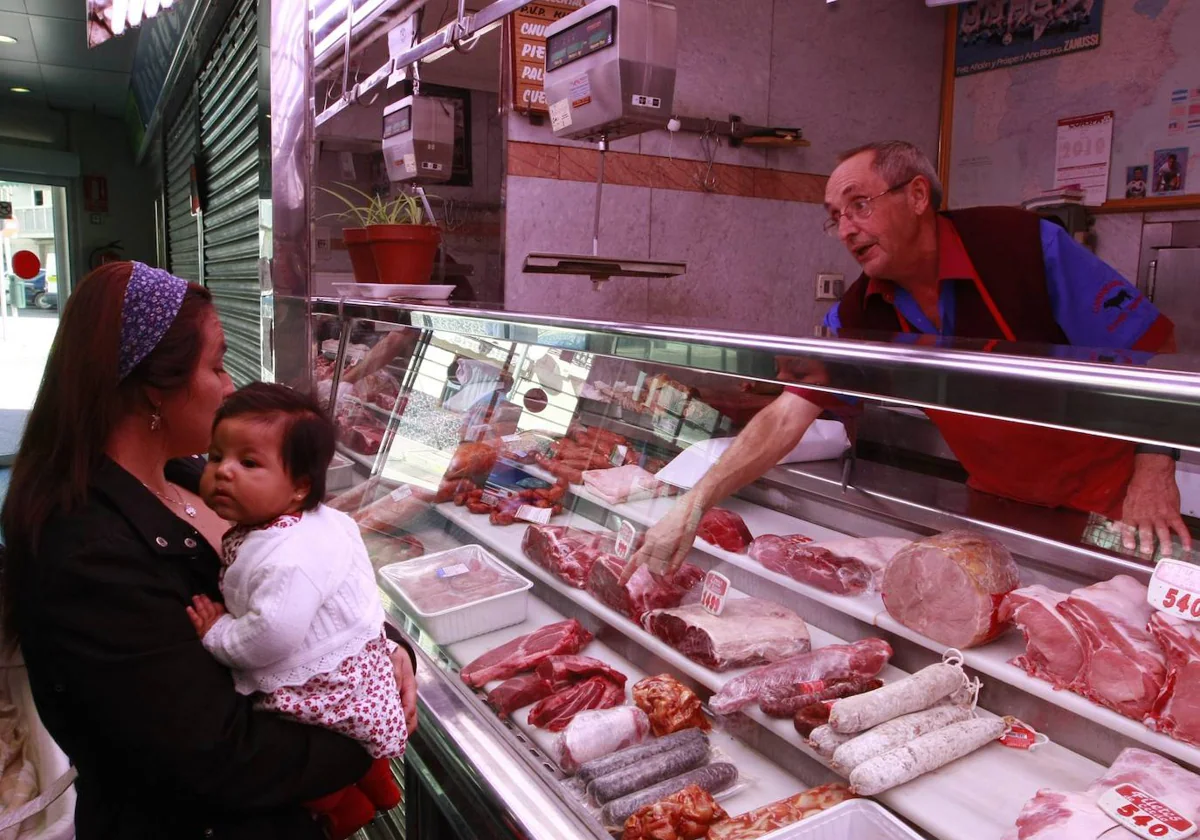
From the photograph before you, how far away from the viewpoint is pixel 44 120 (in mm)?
11531

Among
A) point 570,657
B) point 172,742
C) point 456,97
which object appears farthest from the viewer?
point 456,97

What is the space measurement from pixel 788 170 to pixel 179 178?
4.84 m

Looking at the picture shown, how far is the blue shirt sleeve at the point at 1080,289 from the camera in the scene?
238 cm

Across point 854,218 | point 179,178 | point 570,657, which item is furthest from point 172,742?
point 179,178

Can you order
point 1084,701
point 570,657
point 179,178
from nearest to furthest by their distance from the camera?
point 1084,701
point 570,657
point 179,178

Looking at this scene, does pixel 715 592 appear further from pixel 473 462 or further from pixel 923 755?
pixel 473 462

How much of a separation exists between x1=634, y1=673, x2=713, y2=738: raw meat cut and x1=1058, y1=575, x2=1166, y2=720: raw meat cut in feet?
2.27

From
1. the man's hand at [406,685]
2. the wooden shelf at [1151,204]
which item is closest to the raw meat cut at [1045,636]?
the man's hand at [406,685]

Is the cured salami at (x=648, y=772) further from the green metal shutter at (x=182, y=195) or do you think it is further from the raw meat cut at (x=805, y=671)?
the green metal shutter at (x=182, y=195)

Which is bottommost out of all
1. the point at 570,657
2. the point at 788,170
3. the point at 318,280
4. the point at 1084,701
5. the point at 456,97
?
the point at 570,657

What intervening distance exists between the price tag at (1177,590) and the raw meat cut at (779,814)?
590 millimetres

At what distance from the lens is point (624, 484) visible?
228 centimetres

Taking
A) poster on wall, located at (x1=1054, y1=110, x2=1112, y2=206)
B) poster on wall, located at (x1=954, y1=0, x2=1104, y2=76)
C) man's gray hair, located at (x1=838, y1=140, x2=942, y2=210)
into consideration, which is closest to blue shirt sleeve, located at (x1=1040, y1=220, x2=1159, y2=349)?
man's gray hair, located at (x1=838, y1=140, x2=942, y2=210)

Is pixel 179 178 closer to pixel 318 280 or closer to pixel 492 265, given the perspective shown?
pixel 318 280
